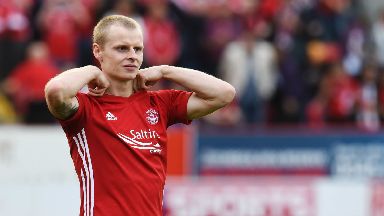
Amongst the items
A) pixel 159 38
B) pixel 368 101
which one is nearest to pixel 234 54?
pixel 159 38

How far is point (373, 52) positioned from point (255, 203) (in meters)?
5.24

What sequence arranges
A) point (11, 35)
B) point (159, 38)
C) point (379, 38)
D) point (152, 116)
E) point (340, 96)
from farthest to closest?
point (379, 38) < point (340, 96) < point (159, 38) < point (11, 35) < point (152, 116)

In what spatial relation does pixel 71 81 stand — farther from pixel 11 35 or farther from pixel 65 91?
pixel 11 35

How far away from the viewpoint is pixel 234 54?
15062 millimetres

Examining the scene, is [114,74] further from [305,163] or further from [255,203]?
[305,163]

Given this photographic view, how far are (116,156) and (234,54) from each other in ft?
29.9

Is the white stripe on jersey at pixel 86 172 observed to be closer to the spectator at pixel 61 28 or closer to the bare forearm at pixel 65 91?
the bare forearm at pixel 65 91

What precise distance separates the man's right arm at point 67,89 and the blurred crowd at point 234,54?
26.9 ft

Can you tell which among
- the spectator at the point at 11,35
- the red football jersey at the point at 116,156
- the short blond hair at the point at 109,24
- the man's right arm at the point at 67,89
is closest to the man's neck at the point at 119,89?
the red football jersey at the point at 116,156

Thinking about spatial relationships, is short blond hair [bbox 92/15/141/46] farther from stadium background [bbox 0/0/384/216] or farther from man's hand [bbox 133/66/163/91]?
stadium background [bbox 0/0/384/216]

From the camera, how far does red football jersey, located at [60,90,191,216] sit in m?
6.01

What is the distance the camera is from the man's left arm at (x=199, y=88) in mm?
6473

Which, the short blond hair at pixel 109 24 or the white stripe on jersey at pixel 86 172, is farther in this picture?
the short blond hair at pixel 109 24

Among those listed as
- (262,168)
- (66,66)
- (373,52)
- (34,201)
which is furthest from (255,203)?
(373,52)
